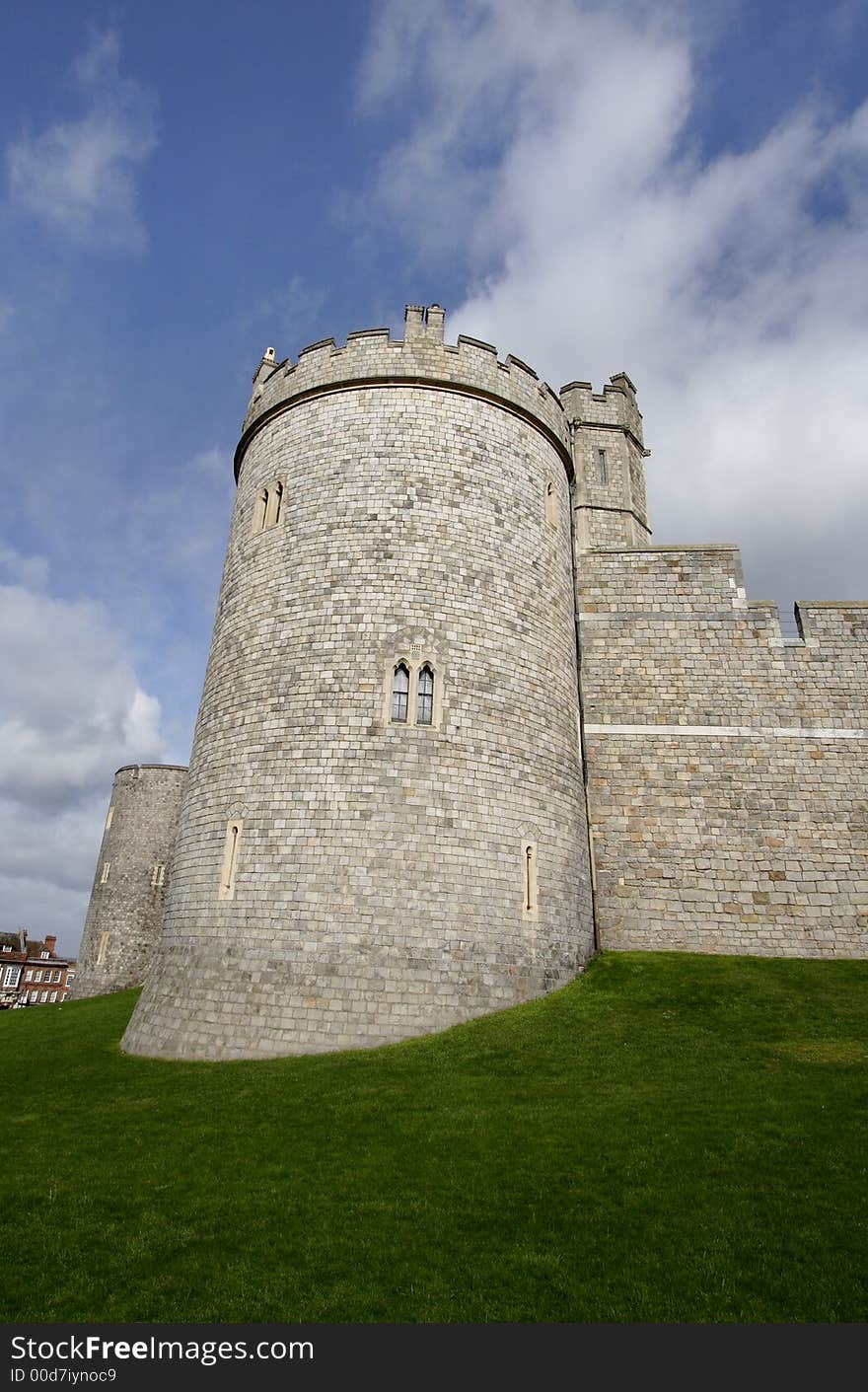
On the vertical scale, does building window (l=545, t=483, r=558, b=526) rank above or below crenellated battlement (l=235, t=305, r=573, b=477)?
below

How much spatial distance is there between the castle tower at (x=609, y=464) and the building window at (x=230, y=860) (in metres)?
10.7

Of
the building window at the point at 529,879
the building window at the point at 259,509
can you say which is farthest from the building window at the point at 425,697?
the building window at the point at 259,509

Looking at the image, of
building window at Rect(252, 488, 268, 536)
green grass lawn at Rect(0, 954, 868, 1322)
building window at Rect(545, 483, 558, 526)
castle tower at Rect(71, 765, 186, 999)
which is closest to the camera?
green grass lawn at Rect(0, 954, 868, 1322)

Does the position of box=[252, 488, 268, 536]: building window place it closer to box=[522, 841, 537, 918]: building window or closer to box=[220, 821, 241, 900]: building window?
box=[220, 821, 241, 900]: building window

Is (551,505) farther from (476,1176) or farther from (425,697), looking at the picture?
(476,1176)

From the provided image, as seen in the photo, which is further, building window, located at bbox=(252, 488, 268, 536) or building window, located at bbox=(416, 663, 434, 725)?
building window, located at bbox=(252, 488, 268, 536)

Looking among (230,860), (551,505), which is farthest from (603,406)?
(230,860)

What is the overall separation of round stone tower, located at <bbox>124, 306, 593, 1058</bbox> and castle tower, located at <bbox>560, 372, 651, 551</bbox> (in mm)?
3765

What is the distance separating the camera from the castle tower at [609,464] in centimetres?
1925

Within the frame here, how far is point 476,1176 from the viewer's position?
258 inches

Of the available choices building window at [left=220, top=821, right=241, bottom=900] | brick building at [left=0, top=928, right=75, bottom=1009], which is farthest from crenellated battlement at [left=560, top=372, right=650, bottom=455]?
brick building at [left=0, top=928, right=75, bottom=1009]

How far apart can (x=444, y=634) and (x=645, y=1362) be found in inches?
385

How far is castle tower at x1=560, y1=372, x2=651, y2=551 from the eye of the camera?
A: 19250mm

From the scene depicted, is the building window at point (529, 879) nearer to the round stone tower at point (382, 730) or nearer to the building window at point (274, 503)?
the round stone tower at point (382, 730)
